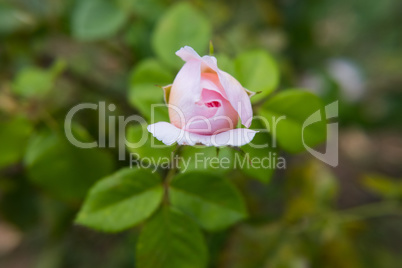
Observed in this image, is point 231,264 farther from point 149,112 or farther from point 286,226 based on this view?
point 149,112

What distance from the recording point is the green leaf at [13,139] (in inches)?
24.7

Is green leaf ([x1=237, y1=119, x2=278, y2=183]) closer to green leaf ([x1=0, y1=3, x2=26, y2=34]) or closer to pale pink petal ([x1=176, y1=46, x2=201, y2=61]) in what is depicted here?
pale pink petal ([x1=176, y1=46, x2=201, y2=61])

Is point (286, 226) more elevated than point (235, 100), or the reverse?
point (235, 100)

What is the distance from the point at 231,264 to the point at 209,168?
342 millimetres

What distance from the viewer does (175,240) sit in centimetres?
47

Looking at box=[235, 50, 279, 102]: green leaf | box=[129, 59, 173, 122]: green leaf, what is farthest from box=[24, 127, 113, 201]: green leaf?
box=[235, 50, 279, 102]: green leaf

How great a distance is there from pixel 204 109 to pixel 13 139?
0.38 meters

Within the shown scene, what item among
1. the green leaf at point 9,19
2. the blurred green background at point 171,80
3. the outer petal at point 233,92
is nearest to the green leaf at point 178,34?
the blurred green background at point 171,80

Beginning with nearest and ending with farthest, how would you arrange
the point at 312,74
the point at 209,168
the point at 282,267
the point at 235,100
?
the point at 235,100 → the point at 209,168 → the point at 282,267 → the point at 312,74

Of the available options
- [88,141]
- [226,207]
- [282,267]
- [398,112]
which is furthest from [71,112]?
[398,112]

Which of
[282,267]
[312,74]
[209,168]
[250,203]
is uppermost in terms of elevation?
[312,74]

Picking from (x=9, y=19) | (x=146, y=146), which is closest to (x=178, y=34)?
(x=146, y=146)

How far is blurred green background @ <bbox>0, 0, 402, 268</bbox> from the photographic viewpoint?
2.13ft

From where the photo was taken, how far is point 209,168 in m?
0.49
